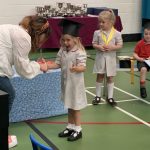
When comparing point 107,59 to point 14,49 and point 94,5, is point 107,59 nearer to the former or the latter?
point 14,49

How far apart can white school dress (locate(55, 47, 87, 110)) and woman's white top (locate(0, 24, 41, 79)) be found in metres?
0.48

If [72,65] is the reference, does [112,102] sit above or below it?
below

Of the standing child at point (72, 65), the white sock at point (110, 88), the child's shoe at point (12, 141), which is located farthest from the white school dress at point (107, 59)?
the child's shoe at point (12, 141)

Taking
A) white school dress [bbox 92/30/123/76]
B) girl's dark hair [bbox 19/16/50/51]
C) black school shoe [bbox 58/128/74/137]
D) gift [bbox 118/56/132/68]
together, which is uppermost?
girl's dark hair [bbox 19/16/50/51]

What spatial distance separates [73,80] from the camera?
137 inches

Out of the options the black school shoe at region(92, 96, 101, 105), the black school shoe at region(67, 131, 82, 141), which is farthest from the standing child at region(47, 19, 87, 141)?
the black school shoe at region(92, 96, 101, 105)

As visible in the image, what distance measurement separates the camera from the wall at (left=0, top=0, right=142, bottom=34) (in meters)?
8.90

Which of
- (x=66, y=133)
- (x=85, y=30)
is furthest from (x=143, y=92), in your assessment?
(x=85, y=30)

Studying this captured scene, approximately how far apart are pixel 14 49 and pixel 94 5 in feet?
23.4

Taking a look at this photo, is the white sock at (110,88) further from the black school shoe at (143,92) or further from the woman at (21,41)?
the woman at (21,41)

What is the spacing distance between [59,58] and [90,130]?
87cm

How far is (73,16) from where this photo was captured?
8.78 m

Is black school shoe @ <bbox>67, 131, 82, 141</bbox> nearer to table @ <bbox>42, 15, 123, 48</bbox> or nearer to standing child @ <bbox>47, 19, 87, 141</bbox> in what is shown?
standing child @ <bbox>47, 19, 87, 141</bbox>

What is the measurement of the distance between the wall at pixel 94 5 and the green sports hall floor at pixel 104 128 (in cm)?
454
